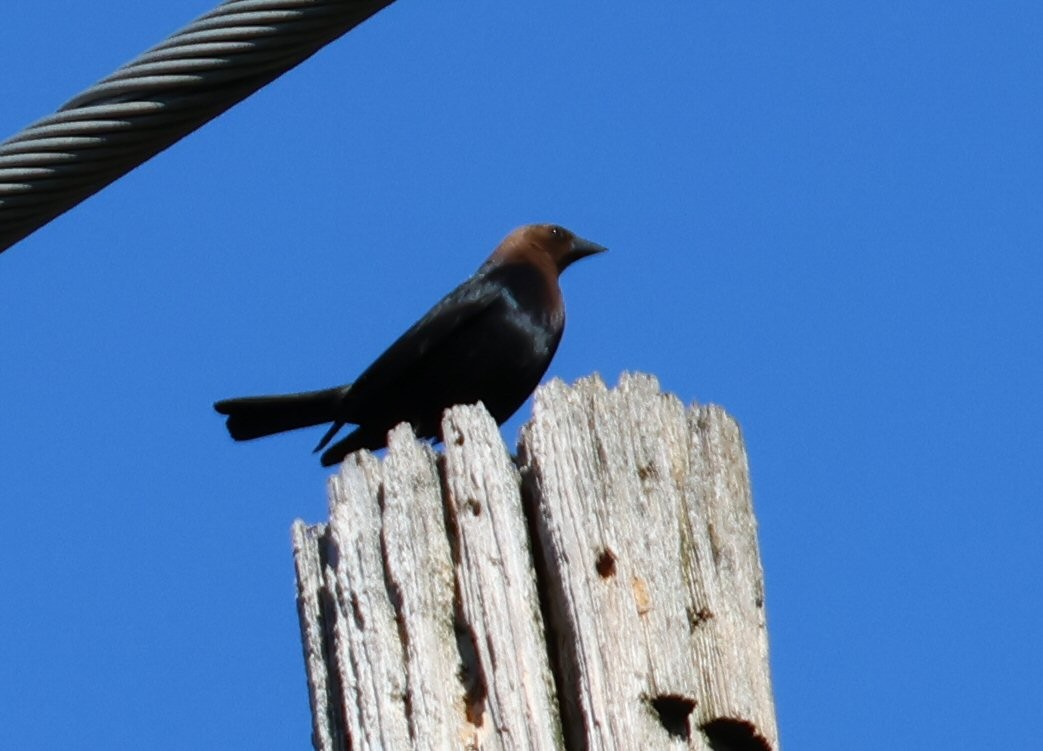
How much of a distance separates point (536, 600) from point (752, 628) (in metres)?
0.40

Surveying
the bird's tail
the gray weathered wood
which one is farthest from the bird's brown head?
the gray weathered wood

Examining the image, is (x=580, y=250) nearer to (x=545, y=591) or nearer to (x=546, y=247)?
(x=546, y=247)

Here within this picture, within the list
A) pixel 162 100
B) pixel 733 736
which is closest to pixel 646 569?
pixel 733 736

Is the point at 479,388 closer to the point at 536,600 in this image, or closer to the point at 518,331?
the point at 518,331

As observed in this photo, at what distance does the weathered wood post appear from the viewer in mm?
3021

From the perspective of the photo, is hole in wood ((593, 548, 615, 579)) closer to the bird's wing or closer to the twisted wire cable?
the twisted wire cable

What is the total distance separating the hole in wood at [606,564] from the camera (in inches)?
123

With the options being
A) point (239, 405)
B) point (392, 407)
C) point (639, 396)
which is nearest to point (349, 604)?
point (639, 396)

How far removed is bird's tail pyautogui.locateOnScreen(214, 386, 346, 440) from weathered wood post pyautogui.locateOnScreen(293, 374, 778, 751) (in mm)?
3519

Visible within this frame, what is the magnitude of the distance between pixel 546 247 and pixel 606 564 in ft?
16.9

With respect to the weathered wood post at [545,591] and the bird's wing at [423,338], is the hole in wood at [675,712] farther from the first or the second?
the bird's wing at [423,338]

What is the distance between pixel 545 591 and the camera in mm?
3166

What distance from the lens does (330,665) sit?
3.19m

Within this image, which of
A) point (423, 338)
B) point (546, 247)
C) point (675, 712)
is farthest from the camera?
point (546, 247)
